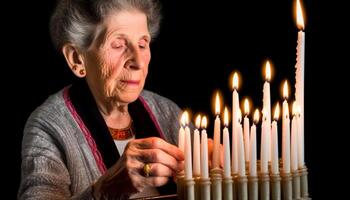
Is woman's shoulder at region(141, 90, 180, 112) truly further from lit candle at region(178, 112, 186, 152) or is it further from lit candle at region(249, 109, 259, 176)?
lit candle at region(249, 109, 259, 176)

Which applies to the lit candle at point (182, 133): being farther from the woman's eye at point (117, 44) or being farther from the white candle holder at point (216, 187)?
the woman's eye at point (117, 44)

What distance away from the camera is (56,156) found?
96.7 inches

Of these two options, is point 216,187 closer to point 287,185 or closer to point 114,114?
point 287,185

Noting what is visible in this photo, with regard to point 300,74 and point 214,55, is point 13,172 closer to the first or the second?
point 214,55

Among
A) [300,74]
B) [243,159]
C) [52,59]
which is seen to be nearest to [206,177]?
[243,159]

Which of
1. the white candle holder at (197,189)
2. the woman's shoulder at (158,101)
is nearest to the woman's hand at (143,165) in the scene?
the white candle holder at (197,189)

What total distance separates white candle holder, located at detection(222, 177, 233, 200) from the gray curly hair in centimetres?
75

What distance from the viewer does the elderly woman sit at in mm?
2441

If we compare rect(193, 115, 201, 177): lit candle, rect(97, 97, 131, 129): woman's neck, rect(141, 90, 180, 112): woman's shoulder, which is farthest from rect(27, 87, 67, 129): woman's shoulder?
rect(193, 115, 201, 177): lit candle

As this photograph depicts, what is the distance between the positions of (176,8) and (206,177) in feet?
3.81

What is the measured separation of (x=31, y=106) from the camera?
2.91 m

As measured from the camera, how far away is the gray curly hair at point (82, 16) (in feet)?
8.38

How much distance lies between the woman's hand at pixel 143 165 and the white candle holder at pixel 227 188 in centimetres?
15

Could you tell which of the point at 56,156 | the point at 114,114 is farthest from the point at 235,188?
the point at 114,114
